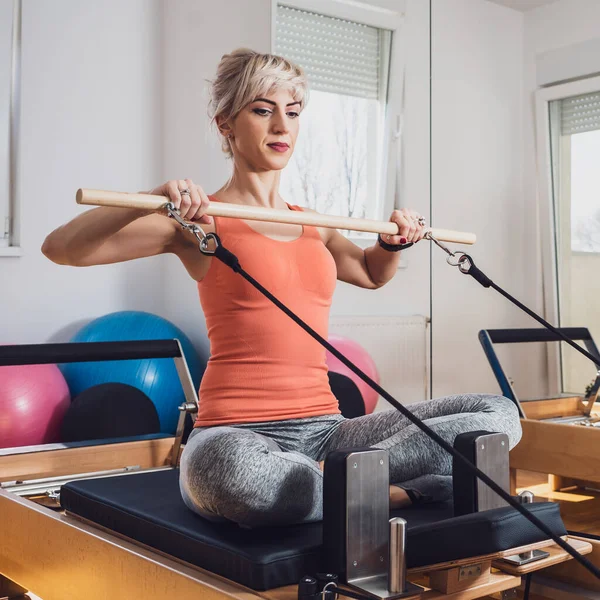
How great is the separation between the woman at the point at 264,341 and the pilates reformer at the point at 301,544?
0.08 m

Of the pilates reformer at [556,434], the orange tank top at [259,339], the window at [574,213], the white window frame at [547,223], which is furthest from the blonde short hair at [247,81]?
the white window frame at [547,223]

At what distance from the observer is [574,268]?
17.0 feet

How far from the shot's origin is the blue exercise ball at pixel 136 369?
3.51 metres

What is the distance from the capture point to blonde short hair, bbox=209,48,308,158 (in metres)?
1.79

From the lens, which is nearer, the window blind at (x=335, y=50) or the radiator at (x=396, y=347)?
the window blind at (x=335, y=50)

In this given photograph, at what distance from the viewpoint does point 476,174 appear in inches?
204

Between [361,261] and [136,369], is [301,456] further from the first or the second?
[136,369]

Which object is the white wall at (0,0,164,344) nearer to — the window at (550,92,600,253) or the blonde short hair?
the blonde short hair

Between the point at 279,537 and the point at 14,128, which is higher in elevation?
the point at 14,128

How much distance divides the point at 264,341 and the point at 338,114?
311 centimetres

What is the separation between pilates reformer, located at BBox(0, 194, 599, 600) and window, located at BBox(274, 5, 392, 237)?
8.48ft

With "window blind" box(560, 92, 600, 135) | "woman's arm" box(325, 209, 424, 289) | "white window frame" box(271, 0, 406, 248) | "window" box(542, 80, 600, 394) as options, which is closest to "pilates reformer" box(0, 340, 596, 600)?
"woman's arm" box(325, 209, 424, 289)

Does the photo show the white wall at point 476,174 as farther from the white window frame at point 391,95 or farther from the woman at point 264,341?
the woman at point 264,341

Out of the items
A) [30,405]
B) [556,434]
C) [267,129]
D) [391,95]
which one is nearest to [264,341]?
[267,129]
